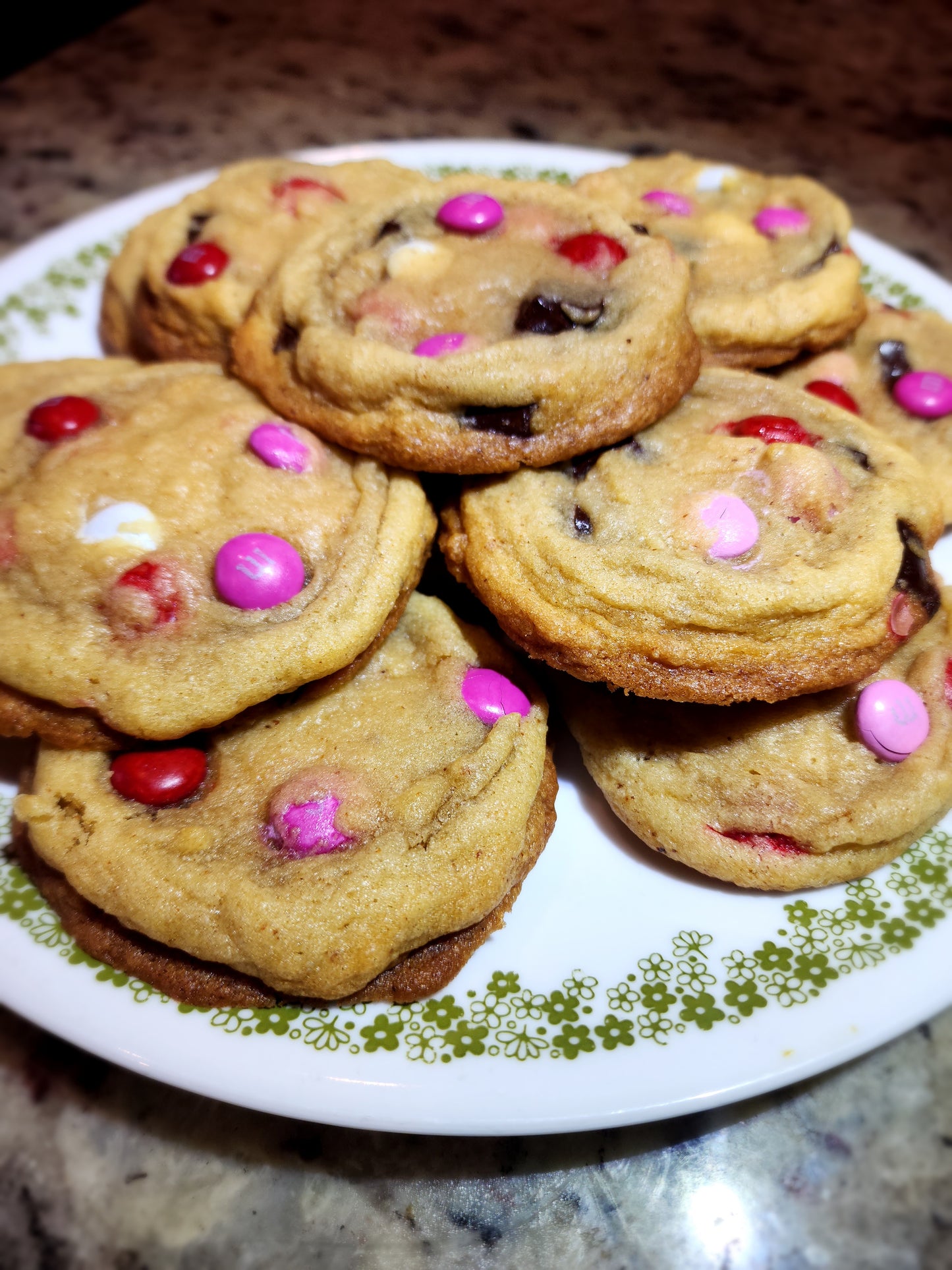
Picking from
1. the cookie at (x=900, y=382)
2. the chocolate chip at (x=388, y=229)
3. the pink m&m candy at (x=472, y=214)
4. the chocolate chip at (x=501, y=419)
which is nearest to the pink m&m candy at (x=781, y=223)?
the cookie at (x=900, y=382)

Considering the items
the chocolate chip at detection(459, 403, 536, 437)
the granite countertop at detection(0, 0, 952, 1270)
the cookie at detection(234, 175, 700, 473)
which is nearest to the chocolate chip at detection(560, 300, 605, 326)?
the cookie at detection(234, 175, 700, 473)

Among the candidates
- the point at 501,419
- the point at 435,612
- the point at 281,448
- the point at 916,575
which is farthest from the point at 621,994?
the point at 281,448

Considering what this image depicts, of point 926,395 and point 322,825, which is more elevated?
point 926,395

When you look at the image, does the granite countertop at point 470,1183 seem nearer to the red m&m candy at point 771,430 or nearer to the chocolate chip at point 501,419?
the red m&m candy at point 771,430

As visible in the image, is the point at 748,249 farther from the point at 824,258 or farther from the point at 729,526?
the point at 729,526

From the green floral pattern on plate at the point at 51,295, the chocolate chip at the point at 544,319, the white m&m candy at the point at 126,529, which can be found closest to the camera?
the white m&m candy at the point at 126,529

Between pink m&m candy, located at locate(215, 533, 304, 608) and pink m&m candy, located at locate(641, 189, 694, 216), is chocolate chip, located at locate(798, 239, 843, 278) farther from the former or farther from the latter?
pink m&m candy, located at locate(215, 533, 304, 608)

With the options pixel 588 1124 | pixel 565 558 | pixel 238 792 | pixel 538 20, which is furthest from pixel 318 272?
pixel 538 20
